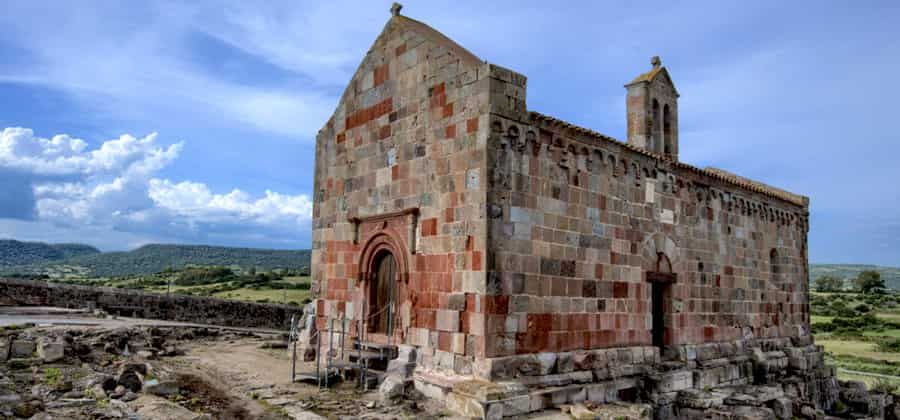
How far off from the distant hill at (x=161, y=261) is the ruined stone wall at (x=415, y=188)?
81352 mm

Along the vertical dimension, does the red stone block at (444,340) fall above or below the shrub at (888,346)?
above

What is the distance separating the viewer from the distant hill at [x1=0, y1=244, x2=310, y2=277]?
96688 mm

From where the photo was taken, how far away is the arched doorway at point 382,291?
43.0 ft

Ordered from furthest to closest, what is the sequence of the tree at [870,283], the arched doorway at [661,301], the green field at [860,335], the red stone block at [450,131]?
the tree at [870,283]
the green field at [860,335]
the arched doorway at [661,301]
the red stone block at [450,131]

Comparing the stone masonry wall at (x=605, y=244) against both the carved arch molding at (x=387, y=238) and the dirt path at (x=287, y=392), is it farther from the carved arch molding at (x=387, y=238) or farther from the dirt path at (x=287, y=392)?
the carved arch molding at (x=387, y=238)

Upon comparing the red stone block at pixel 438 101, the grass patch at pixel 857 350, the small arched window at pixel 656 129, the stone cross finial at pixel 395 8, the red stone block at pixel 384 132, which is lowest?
the grass patch at pixel 857 350

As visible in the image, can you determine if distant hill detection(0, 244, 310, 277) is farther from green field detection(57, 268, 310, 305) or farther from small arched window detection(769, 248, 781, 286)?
small arched window detection(769, 248, 781, 286)

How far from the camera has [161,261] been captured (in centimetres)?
10256

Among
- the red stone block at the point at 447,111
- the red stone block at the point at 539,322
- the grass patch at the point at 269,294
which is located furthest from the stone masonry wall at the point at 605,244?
the grass patch at the point at 269,294

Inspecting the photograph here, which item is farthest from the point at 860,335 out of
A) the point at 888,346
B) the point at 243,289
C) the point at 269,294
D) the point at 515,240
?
the point at 243,289

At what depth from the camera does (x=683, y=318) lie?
15.0 meters

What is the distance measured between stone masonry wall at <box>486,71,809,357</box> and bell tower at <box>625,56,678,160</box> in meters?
1.61

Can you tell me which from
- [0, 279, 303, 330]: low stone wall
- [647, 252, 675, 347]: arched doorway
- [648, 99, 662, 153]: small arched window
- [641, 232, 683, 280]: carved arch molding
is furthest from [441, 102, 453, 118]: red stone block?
[0, 279, 303, 330]: low stone wall

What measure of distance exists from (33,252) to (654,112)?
128 metres
